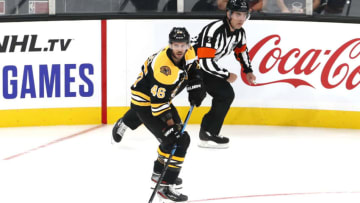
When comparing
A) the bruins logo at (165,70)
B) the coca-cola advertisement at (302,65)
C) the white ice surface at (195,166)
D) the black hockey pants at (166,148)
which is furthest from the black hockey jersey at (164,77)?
the coca-cola advertisement at (302,65)

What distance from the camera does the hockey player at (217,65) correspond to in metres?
5.37

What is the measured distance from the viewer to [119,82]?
6.34 meters

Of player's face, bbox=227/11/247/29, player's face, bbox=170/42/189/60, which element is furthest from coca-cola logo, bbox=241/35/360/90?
player's face, bbox=170/42/189/60

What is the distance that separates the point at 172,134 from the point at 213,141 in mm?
1749

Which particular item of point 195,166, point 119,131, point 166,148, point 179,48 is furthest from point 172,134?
point 119,131

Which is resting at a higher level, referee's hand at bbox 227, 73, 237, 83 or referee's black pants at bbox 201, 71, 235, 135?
referee's hand at bbox 227, 73, 237, 83

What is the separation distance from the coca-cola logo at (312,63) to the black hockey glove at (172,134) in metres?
2.63

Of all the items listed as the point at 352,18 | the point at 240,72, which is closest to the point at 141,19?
the point at 240,72

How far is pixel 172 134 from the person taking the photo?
3.75m

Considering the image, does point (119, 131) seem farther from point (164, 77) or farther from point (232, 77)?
point (164, 77)

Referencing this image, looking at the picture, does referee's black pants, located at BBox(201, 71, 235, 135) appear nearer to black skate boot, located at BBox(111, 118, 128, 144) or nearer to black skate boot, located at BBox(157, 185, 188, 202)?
black skate boot, located at BBox(111, 118, 128, 144)

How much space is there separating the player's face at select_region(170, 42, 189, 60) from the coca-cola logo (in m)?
2.62

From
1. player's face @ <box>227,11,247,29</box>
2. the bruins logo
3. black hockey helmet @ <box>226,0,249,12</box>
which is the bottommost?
→ the bruins logo

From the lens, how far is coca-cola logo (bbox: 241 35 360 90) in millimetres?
6160
